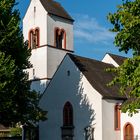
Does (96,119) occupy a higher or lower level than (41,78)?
lower

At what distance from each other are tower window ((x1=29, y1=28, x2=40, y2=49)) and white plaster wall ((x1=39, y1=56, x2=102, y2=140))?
38.6ft

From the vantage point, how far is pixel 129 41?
25.1 metres

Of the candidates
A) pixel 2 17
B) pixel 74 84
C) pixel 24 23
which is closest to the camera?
pixel 2 17

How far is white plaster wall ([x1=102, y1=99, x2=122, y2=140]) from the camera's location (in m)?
43.5

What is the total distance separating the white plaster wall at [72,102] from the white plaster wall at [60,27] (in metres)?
10.9

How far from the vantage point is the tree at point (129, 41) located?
2358 cm

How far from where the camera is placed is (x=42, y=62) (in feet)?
186

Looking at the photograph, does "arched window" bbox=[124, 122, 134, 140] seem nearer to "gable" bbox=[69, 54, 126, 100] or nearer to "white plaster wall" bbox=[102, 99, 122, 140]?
"white plaster wall" bbox=[102, 99, 122, 140]

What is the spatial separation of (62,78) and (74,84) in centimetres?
168

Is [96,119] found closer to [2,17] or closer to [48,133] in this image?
[48,133]

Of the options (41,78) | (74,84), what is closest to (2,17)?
(74,84)

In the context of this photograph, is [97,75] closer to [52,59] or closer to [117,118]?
[117,118]

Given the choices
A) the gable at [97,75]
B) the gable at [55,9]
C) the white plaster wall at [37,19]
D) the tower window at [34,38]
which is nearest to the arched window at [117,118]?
the gable at [97,75]

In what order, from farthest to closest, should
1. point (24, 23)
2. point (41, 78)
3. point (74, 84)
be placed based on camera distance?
point (24, 23) → point (41, 78) → point (74, 84)
